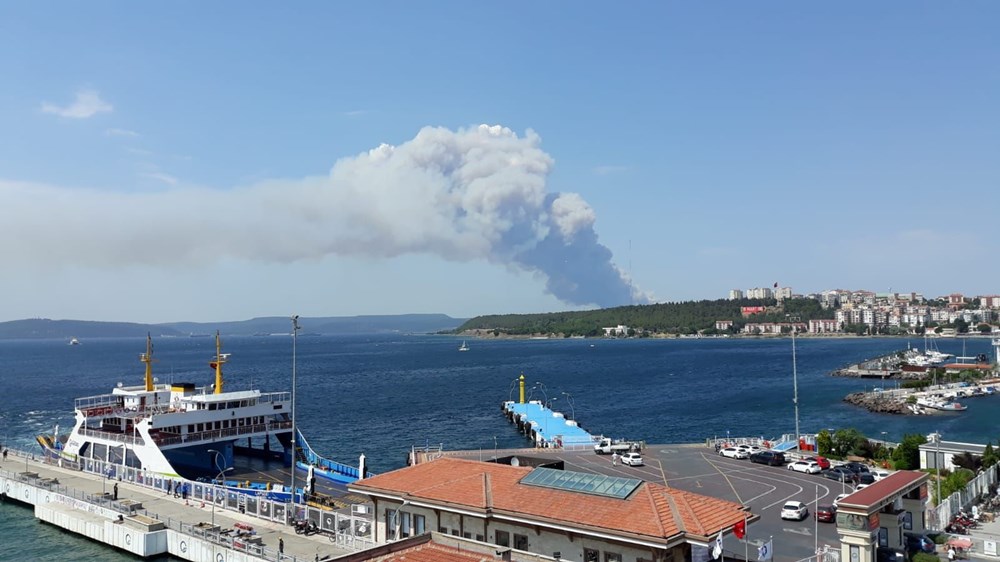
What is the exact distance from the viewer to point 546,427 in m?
77.4

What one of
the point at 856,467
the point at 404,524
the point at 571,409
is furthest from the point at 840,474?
the point at 571,409

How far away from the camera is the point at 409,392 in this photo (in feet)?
430

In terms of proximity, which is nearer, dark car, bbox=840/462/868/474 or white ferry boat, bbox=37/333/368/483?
dark car, bbox=840/462/868/474

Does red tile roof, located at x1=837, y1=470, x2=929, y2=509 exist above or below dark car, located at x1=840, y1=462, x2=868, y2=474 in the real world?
above

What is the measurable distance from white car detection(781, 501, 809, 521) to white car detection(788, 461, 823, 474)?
440 inches

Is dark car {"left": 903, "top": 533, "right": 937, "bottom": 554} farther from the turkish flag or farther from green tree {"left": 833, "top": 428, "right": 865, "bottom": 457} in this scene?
green tree {"left": 833, "top": 428, "right": 865, "bottom": 457}

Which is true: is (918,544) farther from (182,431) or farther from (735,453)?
(182,431)

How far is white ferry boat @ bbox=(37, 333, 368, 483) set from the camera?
156ft

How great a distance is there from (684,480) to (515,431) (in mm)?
45079

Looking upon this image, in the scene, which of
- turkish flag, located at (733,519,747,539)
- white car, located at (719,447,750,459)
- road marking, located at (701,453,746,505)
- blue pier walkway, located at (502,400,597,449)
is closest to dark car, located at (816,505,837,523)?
road marking, located at (701,453,746,505)

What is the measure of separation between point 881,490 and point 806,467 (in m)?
19.2

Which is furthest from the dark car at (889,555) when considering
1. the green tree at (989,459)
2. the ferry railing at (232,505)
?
the green tree at (989,459)

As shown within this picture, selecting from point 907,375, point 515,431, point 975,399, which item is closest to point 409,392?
point 515,431

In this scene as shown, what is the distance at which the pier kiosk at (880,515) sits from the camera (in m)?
25.6
